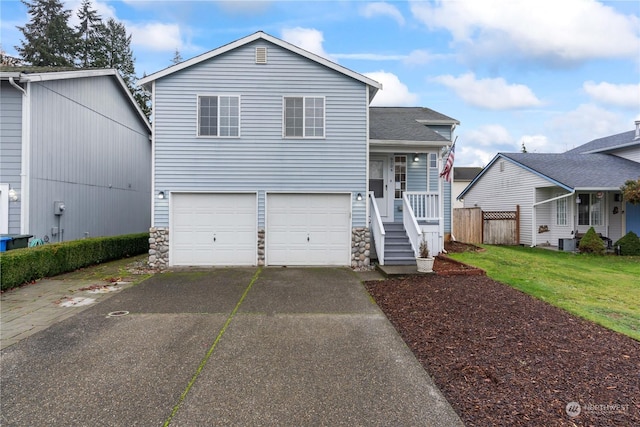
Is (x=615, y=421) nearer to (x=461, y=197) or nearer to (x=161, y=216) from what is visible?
(x=161, y=216)

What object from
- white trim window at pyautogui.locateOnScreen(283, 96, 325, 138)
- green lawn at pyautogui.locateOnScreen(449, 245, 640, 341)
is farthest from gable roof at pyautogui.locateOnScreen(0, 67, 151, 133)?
green lawn at pyautogui.locateOnScreen(449, 245, 640, 341)

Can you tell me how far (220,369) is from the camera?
11.8ft

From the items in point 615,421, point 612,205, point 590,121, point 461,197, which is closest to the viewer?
point 615,421

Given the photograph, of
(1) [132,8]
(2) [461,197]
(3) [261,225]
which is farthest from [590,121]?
(1) [132,8]

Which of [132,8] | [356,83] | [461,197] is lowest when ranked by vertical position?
[461,197]

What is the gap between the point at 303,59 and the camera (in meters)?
9.55

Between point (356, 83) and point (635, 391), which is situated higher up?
point (356, 83)

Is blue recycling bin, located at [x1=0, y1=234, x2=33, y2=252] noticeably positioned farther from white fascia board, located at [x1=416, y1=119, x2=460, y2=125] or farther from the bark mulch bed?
white fascia board, located at [x1=416, y1=119, x2=460, y2=125]

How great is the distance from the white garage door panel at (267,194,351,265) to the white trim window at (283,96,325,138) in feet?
5.95

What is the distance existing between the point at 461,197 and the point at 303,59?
16372 millimetres

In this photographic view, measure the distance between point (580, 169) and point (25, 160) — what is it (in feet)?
69.2

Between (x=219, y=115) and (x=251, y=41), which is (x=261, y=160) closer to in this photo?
(x=219, y=115)

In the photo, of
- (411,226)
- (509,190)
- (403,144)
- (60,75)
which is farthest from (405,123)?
(60,75)

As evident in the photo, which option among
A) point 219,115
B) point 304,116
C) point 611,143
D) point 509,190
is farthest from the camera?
point 611,143
